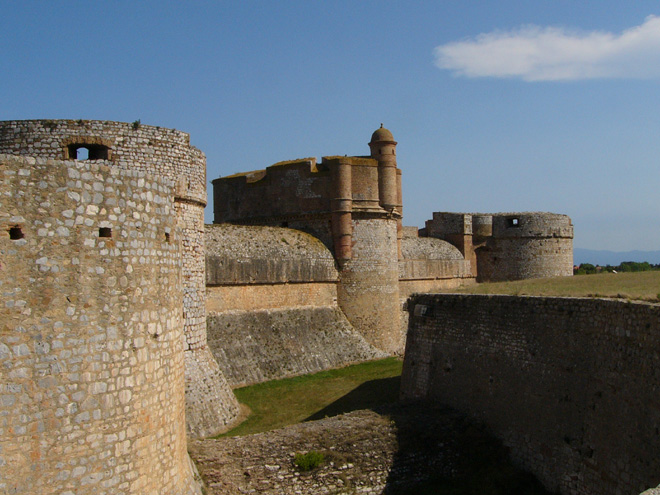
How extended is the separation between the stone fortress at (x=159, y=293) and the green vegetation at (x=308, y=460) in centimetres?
271

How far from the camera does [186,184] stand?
1465 cm

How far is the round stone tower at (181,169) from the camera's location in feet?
38.8

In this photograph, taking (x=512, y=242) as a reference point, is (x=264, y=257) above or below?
below

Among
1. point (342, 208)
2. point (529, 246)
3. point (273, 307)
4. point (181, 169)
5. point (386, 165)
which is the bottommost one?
point (273, 307)

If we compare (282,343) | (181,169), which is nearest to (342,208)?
(282,343)

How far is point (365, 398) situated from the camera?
19.4 meters

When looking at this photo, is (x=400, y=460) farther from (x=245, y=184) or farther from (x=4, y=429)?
(x=245, y=184)

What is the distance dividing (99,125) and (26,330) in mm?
6969

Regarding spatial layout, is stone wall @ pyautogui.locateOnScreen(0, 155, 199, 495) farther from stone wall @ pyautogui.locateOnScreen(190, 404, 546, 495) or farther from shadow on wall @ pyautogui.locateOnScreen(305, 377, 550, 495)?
shadow on wall @ pyautogui.locateOnScreen(305, 377, 550, 495)

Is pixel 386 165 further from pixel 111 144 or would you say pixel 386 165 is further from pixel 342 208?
pixel 111 144

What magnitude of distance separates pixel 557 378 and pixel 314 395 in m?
8.96

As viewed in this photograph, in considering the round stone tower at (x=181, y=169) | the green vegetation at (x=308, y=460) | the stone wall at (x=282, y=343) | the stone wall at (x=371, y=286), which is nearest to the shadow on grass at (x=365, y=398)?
the round stone tower at (x=181, y=169)

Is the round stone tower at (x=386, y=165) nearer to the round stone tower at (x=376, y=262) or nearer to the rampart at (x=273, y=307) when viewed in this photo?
the round stone tower at (x=376, y=262)

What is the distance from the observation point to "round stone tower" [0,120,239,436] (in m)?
11.8
